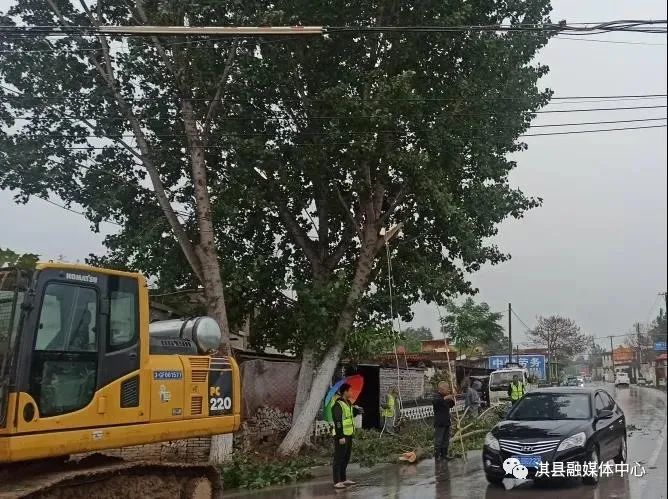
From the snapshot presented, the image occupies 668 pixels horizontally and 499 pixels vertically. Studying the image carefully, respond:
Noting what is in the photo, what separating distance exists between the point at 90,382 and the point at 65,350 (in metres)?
0.42

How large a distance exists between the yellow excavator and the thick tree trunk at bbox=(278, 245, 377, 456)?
638cm

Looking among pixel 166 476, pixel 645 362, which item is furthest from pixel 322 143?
pixel 645 362

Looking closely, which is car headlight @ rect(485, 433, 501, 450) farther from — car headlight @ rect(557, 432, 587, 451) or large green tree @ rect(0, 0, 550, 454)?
large green tree @ rect(0, 0, 550, 454)

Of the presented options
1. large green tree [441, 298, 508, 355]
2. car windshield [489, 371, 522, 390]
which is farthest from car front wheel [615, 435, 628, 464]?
large green tree [441, 298, 508, 355]

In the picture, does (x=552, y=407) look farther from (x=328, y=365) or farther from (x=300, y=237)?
(x=300, y=237)

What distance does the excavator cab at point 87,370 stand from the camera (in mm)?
5781

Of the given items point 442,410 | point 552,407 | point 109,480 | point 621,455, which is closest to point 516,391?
point 442,410

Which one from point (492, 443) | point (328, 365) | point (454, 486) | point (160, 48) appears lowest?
point (454, 486)

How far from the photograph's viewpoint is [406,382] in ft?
78.4

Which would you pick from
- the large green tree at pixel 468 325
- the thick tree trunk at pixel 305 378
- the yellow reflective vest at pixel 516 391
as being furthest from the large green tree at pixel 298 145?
the large green tree at pixel 468 325

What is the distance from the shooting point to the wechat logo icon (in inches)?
396

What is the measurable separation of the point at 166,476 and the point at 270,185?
812 centimetres

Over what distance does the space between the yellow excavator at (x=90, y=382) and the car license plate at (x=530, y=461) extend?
4.81m

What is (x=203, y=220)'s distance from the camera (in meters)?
12.9
